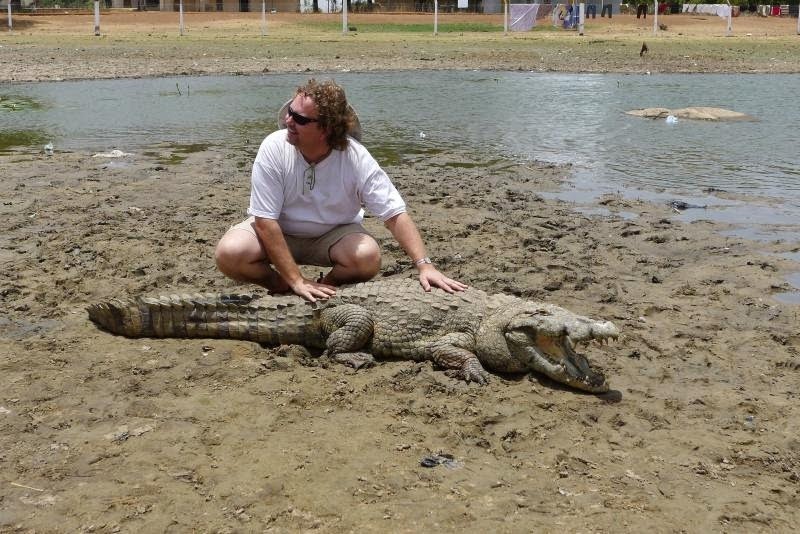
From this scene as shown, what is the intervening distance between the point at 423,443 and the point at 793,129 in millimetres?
10862

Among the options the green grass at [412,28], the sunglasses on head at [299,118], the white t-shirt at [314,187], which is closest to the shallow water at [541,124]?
the white t-shirt at [314,187]

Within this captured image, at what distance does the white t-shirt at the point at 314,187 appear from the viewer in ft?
14.7

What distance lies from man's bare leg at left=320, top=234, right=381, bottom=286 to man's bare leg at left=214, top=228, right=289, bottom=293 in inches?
13.2

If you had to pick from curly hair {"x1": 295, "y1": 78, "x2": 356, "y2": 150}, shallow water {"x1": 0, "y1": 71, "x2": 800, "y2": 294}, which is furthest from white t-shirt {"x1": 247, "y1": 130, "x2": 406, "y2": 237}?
shallow water {"x1": 0, "y1": 71, "x2": 800, "y2": 294}

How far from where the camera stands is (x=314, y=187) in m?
4.59

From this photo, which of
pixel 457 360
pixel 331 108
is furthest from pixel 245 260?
pixel 457 360

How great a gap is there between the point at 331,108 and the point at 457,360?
146 cm

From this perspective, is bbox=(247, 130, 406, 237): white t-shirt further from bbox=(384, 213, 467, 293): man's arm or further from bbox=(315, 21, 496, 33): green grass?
bbox=(315, 21, 496, 33): green grass

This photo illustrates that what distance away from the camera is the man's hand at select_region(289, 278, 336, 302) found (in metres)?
4.45

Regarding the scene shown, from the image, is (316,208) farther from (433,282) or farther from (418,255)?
(433,282)

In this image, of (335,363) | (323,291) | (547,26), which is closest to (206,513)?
(335,363)

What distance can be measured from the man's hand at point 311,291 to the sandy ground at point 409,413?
301mm

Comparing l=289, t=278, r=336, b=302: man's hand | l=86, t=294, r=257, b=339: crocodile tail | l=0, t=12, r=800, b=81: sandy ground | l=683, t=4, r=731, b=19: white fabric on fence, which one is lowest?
l=86, t=294, r=257, b=339: crocodile tail

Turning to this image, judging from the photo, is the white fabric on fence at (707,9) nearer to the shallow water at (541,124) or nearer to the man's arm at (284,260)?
the shallow water at (541,124)
